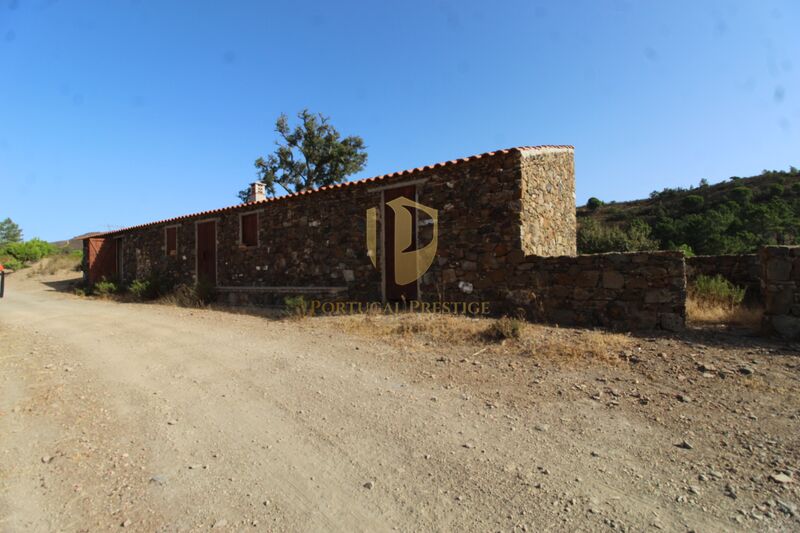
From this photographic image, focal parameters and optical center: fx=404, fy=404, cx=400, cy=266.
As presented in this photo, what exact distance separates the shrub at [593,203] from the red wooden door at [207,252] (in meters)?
36.9

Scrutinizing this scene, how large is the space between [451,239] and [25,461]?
6.67m

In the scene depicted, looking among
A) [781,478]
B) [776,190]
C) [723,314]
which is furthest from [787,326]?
[776,190]

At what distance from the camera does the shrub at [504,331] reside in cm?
554

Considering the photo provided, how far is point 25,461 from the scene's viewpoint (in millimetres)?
2699

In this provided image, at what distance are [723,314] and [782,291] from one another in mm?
1507

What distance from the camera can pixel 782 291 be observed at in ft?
17.2

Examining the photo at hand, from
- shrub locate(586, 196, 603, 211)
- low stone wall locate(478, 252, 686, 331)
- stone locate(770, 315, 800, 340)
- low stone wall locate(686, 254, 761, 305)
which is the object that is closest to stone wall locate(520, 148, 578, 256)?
low stone wall locate(478, 252, 686, 331)

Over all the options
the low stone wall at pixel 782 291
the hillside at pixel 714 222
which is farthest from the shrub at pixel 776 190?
the low stone wall at pixel 782 291

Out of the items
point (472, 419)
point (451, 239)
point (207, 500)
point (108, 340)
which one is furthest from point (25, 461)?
point (451, 239)

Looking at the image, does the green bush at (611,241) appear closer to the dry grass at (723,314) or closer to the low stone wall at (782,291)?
the dry grass at (723,314)

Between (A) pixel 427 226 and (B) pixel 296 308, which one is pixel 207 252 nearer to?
(B) pixel 296 308

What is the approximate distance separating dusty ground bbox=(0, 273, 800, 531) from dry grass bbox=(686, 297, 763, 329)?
0.84 metres

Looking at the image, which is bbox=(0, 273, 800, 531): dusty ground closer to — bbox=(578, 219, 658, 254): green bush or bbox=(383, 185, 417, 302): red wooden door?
bbox=(383, 185, 417, 302): red wooden door

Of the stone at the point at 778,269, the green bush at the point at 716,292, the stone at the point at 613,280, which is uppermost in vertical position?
the stone at the point at 778,269
